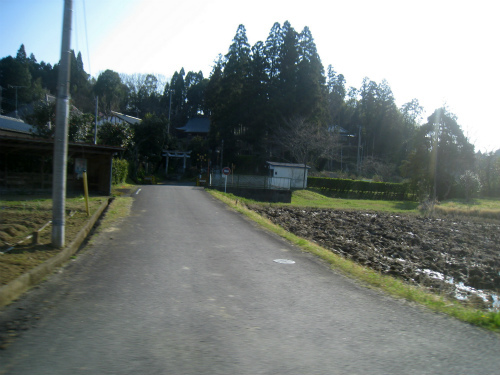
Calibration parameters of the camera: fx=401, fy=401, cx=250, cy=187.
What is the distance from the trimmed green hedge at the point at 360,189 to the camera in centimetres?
4531

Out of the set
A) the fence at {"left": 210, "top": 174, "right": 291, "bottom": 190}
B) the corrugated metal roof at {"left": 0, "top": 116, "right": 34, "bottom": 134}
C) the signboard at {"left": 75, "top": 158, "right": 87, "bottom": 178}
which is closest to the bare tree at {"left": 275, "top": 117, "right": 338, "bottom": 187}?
the fence at {"left": 210, "top": 174, "right": 291, "bottom": 190}

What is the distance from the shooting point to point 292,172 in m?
41.8

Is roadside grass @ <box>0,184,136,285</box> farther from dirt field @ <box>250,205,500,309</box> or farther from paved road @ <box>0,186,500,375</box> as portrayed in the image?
dirt field @ <box>250,205,500,309</box>

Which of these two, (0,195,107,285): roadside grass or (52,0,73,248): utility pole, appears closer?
(0,195,107,285): roadside grass

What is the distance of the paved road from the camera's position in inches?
146

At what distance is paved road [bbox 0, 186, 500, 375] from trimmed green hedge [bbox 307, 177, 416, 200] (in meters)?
38.2

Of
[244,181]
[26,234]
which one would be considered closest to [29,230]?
[26,234]

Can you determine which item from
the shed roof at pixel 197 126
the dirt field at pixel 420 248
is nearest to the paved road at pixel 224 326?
the dirt field at pixel 420 248

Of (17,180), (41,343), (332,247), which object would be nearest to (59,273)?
(41,343)

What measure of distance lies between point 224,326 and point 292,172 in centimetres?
3762

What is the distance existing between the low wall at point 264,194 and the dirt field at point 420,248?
826 cm

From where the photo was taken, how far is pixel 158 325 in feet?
15.0

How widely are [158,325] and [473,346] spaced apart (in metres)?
3.50

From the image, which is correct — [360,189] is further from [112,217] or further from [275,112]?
[112,217]
